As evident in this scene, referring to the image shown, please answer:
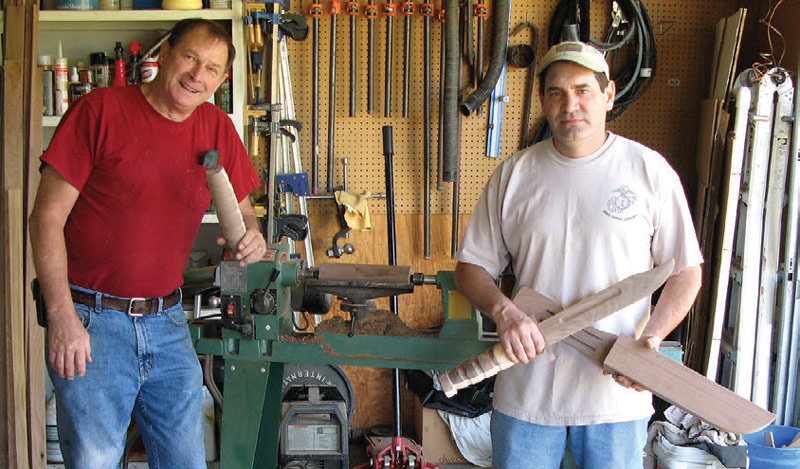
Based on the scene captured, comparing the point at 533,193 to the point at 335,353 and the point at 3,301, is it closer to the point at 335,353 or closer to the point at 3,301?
the point at 335,353

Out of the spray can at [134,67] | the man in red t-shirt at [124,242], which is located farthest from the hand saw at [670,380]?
the spray can at [134,67]

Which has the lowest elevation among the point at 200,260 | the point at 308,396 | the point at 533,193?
the point at 308,396

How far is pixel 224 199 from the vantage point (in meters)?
1.78

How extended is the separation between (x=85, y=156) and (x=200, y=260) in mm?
1662

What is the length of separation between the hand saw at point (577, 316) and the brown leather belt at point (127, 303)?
82cm

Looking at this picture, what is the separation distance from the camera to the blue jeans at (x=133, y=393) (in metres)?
1.82

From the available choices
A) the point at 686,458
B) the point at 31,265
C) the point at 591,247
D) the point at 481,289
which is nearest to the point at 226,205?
the point at 481,289

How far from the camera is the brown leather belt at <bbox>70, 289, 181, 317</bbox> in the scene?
1.84 meters

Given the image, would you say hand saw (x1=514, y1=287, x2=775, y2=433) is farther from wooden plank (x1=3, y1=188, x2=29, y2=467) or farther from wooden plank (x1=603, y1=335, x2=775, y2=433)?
wooden plank (x1=3, y1=188, x2=29, y2=467)

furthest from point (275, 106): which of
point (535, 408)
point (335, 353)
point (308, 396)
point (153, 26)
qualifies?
point (535, 408)

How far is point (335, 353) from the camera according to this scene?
192cm

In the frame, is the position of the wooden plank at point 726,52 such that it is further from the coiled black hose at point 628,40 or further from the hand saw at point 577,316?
the hand saw at point 577,316

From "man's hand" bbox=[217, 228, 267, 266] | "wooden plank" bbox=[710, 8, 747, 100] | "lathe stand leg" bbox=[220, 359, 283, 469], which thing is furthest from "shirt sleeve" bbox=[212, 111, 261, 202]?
"wooden plank" bbox=[710, 8, 747, 100]

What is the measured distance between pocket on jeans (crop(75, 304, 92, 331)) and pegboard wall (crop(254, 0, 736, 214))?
1.68 meters
